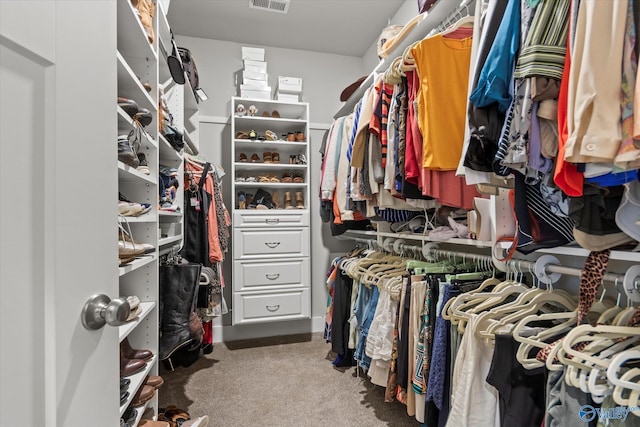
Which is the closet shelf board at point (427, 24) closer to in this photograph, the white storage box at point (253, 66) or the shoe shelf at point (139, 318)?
the white storage box at point (253, 66)

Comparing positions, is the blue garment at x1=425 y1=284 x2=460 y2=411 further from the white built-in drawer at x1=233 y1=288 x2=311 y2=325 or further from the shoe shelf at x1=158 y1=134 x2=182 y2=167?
the white built-in drawer at x1=233 y1=288 x2=311 y2=325

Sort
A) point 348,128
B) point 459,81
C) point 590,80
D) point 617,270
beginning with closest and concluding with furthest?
point 590,80, point 617,270, point 459,81, point 348,128

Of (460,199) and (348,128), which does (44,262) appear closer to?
(460,199)

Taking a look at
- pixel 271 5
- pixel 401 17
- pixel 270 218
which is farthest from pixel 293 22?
pixel 270 218

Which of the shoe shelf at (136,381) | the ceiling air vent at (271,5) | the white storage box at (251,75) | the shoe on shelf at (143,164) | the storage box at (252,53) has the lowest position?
the shoe shelf at (136,381)

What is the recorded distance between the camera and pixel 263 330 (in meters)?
3.18

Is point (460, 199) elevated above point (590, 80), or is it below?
below

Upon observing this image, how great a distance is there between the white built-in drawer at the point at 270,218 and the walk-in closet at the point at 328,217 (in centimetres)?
2

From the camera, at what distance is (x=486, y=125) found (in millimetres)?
936

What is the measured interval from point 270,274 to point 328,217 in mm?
677

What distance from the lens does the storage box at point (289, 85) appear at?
3.03m

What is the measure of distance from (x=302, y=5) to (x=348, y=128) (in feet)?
3.77

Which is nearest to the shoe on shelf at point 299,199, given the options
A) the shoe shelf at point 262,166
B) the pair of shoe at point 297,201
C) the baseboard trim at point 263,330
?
the pair of shoe at point 297,201

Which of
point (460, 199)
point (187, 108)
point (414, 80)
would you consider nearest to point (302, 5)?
point (187, 108)
